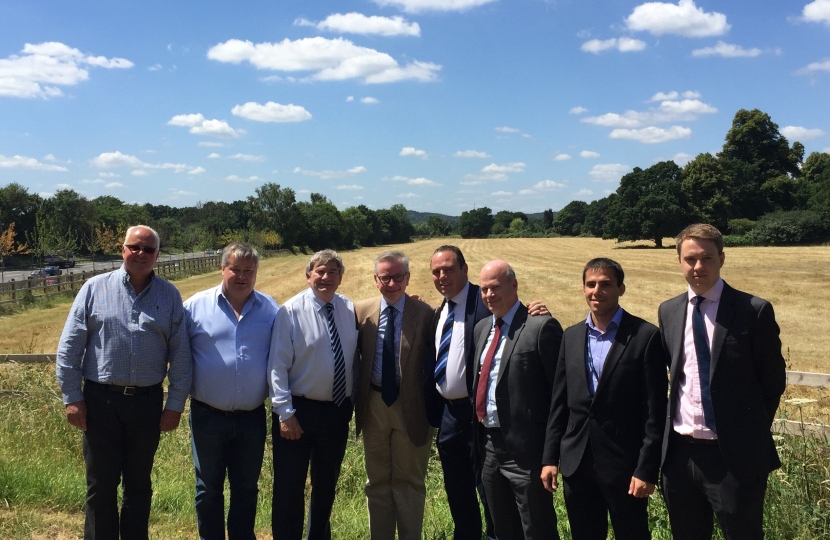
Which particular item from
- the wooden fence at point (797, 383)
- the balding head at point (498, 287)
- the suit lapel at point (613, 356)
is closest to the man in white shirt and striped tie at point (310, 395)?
the balding head at point (498, 287)

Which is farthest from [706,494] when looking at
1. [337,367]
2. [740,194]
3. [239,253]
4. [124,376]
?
[740,194]

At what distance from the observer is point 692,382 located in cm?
302

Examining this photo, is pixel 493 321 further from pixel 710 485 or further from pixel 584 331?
pixel 710 485

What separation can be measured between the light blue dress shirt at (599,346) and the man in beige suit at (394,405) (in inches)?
49.2

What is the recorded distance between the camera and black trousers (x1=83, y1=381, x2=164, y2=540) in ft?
12.4

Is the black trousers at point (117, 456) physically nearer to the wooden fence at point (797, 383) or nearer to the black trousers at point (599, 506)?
the black trousers at point (599, 506)

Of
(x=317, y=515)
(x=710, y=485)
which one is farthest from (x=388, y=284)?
(x=710, y=485)

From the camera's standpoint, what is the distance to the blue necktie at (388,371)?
409 centimetres

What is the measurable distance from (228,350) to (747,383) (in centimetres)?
308

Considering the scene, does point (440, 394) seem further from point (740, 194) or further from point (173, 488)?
point (740, 194)

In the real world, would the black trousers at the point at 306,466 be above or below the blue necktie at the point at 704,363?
below

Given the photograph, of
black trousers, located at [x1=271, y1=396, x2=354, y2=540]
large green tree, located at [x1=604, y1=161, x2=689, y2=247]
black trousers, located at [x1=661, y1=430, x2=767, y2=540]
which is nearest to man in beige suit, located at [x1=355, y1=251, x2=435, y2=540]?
black trousers, located at [x1=271, y1=396, x2=354, y2=540]

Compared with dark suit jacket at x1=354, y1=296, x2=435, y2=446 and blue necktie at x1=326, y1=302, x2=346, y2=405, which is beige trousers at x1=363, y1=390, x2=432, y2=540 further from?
blue necktie at x1=326, y1=302, x2=346, y2=405

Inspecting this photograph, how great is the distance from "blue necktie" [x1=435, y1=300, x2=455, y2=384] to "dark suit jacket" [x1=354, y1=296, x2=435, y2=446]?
0.12 metres
